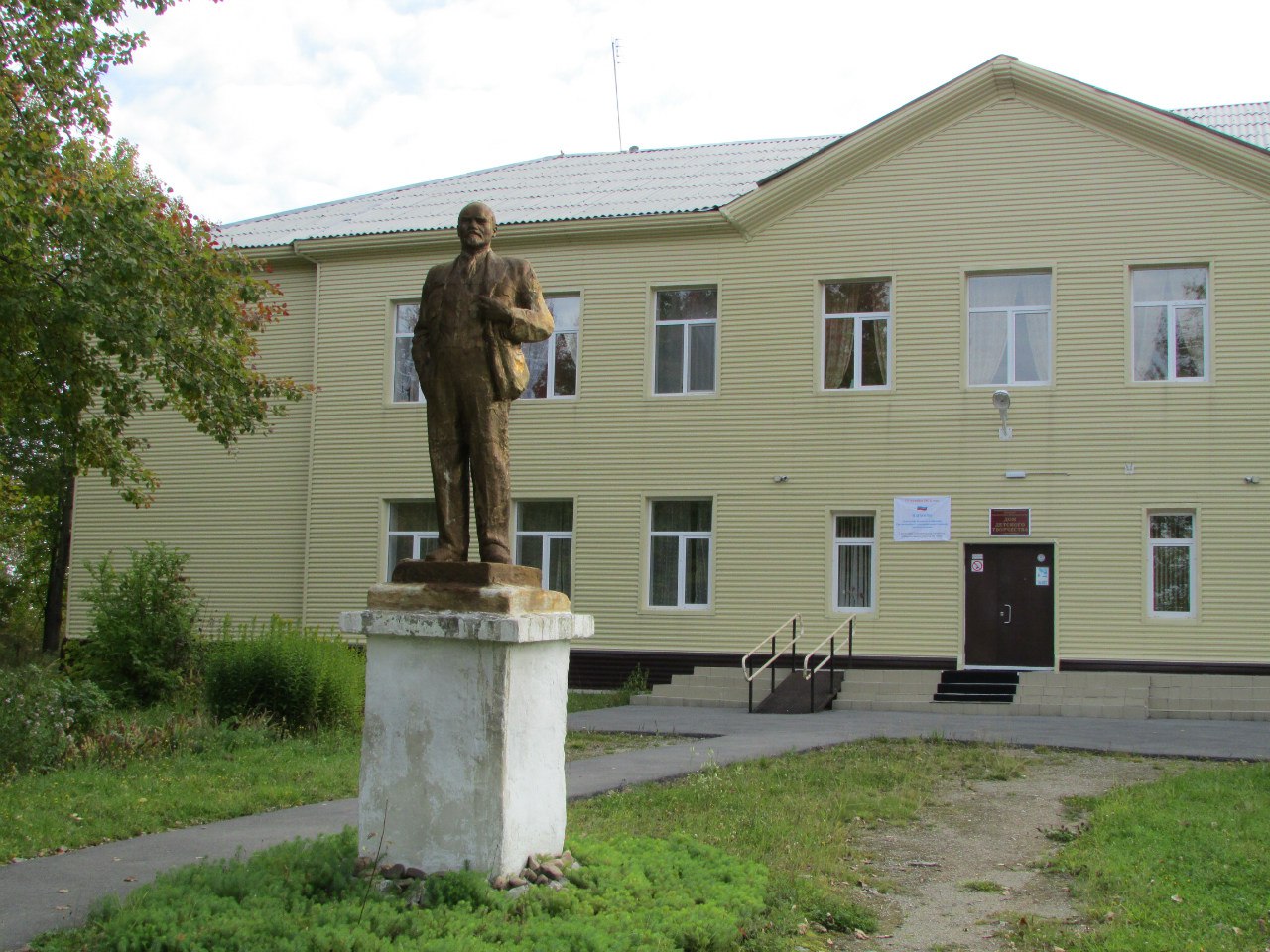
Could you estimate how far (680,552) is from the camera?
70.1ft

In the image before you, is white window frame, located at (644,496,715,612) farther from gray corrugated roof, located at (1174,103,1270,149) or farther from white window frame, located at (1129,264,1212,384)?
gray corrugated roof, located at (1174,103,1270,149)

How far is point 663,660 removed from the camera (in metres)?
20.9

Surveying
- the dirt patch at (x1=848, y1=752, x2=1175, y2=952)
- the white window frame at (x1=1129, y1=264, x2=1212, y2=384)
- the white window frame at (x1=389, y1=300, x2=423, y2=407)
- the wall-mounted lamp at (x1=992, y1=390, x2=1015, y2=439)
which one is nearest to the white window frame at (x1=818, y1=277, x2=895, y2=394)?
the wall-mounted lamp at (x1=992, y1=390, x2=1015, y2=439)

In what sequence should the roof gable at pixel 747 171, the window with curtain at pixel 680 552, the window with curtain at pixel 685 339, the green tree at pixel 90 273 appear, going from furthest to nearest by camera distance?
the window with curtain at pixel 685 339 → the window with curtain at pixel 680 552 → the roof gable at pixel 747 171 → the green tree at pixel 90 273

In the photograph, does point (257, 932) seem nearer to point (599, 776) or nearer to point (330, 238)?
point (599, 776)

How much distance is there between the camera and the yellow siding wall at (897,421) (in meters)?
19.0

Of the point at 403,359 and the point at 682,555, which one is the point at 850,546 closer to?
the point at 682,555

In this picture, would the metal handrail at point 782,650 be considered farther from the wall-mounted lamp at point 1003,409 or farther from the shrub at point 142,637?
the shrub at point 142,637

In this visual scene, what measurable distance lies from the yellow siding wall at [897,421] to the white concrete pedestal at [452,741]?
14.1 m

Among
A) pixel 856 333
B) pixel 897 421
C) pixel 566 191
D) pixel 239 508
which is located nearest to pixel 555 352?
pixel 566 191

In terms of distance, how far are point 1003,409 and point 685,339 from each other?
531 centimetres

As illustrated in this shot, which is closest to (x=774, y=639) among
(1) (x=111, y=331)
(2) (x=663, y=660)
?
(2) (x=663, y=660)

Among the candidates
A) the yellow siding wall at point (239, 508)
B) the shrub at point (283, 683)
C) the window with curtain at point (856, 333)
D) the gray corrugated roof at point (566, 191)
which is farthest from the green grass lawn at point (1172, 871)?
the yellow siding wall at point (239, 508)

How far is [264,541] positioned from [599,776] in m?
14.0
